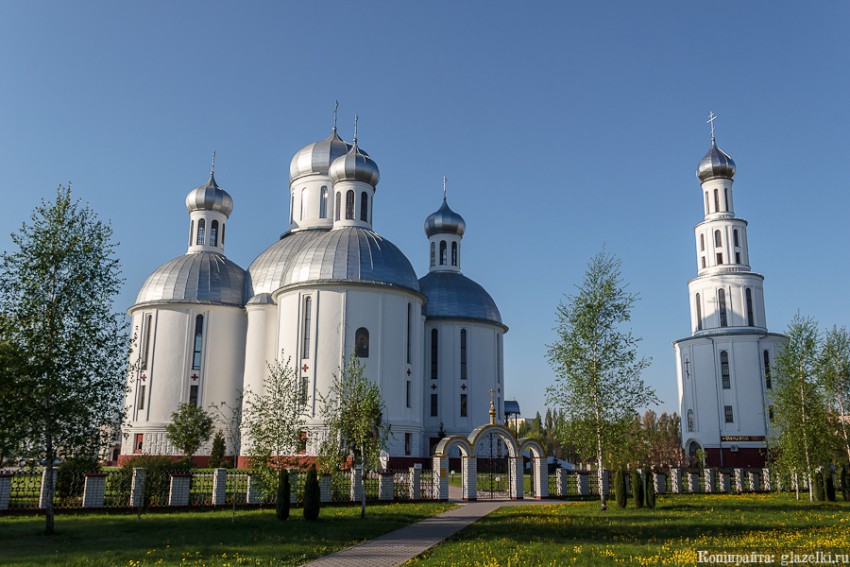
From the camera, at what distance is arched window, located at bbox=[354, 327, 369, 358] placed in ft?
116

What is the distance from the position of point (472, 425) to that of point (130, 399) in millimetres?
19502

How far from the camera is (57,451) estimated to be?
16.2 metres

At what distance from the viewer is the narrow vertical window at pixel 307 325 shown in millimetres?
35344

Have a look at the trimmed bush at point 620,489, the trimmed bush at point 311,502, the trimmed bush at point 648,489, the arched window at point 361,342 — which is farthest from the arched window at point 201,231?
the trimmed bush at point 648,489

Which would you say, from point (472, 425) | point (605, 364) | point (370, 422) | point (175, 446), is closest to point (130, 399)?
point (175, 446)

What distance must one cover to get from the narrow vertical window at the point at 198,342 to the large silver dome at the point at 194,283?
1183mm

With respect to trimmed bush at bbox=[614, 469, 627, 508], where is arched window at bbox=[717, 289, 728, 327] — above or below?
above

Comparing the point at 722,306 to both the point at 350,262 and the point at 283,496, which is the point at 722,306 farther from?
the point at 283,496

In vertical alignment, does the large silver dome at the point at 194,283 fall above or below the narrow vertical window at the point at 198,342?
above

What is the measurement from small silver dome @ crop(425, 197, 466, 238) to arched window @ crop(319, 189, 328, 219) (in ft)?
23.9

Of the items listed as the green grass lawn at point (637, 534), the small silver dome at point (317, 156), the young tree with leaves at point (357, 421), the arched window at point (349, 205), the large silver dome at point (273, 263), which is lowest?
the green grass lawn at point (637, 534)

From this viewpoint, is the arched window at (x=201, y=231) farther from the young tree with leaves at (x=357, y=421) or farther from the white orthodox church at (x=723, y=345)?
the white orthodox church at (x=723, y=345)

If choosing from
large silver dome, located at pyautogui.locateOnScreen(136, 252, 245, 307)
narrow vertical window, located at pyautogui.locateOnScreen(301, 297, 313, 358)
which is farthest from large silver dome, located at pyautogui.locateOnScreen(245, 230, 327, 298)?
narrow vertical window, located at pyautogui.locateOnScreen(301, 297, 313, 358)

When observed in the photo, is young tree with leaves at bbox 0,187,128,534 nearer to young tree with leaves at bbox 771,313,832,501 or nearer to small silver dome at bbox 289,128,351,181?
young tree with leaves at bbox 771,313,832,501
